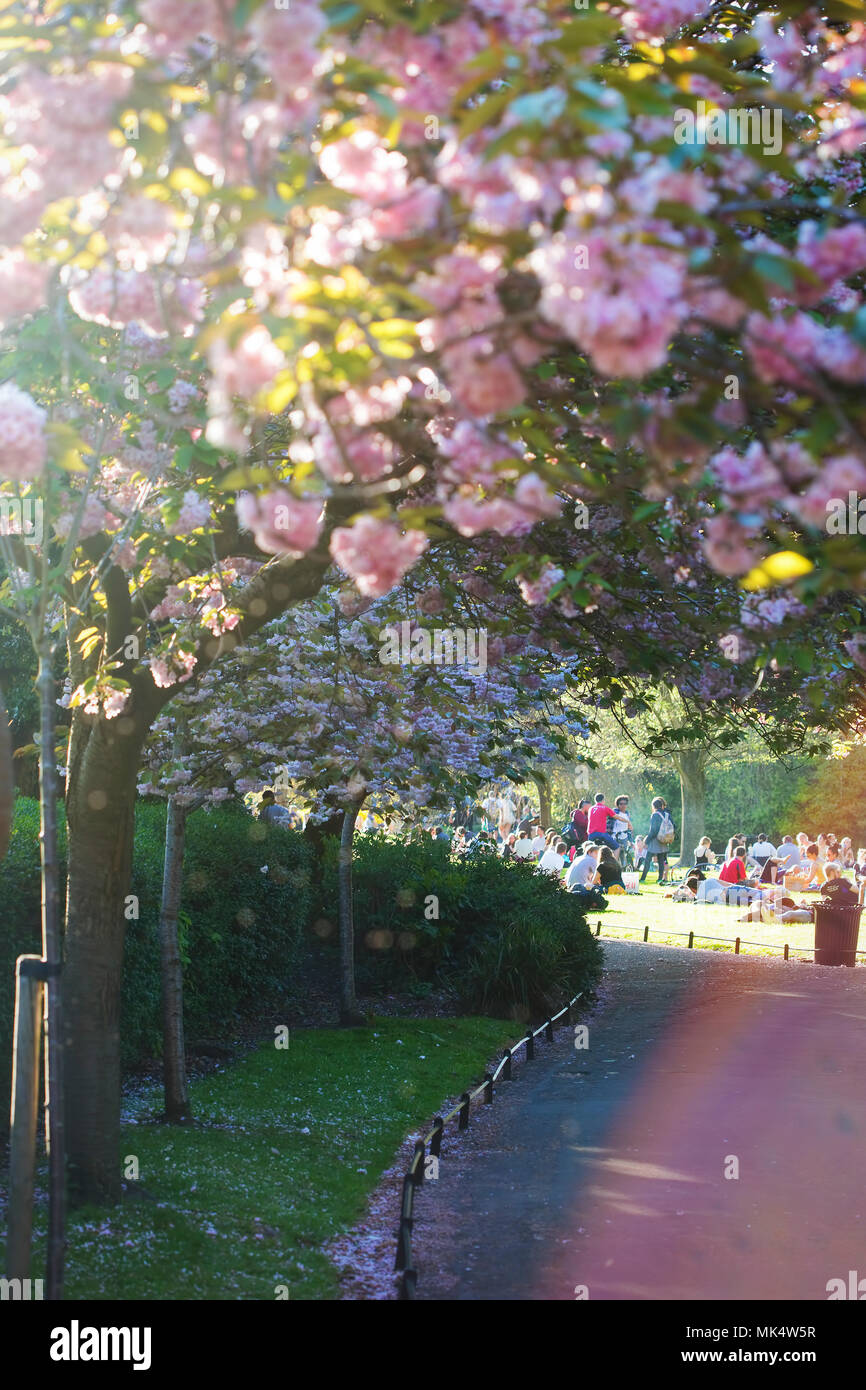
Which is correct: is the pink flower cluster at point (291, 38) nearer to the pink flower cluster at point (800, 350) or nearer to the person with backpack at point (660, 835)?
the pink flower cluster at point (800, 350)

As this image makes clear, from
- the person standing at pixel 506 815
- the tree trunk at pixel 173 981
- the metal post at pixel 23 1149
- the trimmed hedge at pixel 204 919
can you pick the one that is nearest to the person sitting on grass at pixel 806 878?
the person standing at pixel 506 815

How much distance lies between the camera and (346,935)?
1520 cm

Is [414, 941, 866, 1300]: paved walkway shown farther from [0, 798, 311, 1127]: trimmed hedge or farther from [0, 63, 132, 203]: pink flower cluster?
[0, 63, 132, 203]: pink flower cluster

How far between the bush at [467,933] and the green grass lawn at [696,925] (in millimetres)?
7054

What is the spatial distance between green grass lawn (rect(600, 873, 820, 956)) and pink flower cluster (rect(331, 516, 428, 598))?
20616mm

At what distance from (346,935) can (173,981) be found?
4867 millimetres

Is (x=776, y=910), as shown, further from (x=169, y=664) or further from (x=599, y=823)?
(x=169, y=664)

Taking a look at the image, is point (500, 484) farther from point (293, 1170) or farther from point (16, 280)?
point (293, 1170)

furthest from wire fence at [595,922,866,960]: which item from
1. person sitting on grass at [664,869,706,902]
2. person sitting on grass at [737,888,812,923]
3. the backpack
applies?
the backpack

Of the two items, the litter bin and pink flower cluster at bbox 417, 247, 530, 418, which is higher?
pink flower cluster at bbox 417, 247, 530, 418

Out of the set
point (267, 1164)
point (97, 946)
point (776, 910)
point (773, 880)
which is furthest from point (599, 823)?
point (97, 946)

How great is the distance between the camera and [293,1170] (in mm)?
9008

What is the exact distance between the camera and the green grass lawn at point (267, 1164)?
22.2ft

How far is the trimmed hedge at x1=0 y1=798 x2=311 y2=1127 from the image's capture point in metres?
9.51
